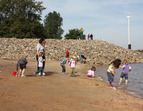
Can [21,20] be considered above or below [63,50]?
above

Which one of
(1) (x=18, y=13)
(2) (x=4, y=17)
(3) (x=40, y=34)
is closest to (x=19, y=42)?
(3) (x=40, y=34)

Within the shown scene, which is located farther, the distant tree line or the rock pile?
the distant tree line

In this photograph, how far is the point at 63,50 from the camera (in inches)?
1463

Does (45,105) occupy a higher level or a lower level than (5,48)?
lower

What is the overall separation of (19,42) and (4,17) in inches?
1164

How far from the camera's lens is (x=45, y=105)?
17.6ft

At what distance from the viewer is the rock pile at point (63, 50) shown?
32.4 meters

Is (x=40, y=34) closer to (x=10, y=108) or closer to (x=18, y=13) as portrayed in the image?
(x=18, y=13)

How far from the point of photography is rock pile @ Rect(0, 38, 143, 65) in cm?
3244

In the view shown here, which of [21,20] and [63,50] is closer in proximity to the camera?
[63,50]

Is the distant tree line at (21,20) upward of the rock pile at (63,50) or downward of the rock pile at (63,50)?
upward

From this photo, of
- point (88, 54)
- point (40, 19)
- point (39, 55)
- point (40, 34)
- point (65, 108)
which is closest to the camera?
point (65, 108)

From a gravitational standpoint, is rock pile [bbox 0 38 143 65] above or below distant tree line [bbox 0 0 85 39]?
below

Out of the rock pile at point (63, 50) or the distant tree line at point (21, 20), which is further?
the distant tree line at point (21, 20)
